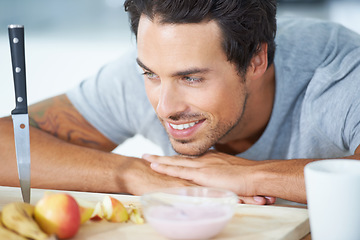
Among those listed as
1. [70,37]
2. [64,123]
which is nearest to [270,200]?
[64,123]

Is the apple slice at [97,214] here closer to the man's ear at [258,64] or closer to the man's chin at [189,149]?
the man's chin at [189,149]

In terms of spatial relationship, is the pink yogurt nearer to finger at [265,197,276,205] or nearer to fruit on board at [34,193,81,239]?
fruit on board at [34,193,81,239]

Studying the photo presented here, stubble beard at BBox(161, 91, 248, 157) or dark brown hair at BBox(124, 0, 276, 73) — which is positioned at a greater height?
dark brown hair at BBox(124, 0, 276, 73)

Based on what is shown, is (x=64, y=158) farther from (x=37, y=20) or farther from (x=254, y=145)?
(x=37, y=20)

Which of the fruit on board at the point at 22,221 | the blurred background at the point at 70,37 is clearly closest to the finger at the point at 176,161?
the fruit on board at the point at 22,221

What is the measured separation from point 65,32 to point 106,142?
6.92 meters

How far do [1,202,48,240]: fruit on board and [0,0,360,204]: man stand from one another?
477 mm

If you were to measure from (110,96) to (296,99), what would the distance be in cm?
65

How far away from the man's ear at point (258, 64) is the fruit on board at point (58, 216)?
3.00 ft

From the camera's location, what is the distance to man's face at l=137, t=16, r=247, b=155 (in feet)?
4.74

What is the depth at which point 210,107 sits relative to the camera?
1531 mm

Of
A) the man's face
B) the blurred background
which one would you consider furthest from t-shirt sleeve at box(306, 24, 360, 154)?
the blurred background

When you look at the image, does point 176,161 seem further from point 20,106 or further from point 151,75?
point 20,106

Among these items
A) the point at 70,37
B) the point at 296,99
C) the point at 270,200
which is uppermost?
the point at 296,99
